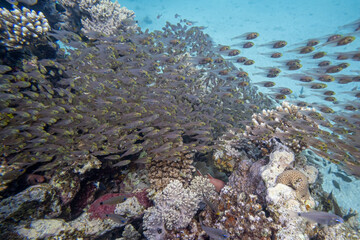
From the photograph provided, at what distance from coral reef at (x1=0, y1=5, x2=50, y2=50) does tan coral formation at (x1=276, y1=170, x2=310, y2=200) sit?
31.6ft

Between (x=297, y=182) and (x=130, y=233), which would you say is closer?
(x=297, y=182)

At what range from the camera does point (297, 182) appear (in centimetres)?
378

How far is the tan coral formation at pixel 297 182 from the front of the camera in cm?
375

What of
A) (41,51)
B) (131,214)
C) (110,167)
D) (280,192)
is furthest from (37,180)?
(41,51)

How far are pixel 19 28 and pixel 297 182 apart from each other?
10341 millimetres

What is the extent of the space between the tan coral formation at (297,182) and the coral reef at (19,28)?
31.6ft

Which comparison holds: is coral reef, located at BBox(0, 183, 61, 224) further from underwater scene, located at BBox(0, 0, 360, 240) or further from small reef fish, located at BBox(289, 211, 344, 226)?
small reef fish, located at BBox(289, 211, 344, 226)

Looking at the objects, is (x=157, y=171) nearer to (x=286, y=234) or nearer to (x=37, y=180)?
(x=37, y=180)

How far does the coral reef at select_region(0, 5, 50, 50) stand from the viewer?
268 inches

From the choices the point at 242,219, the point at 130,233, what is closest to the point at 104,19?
the point at 130,233

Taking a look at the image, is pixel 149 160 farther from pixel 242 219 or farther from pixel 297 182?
pixel 297 182

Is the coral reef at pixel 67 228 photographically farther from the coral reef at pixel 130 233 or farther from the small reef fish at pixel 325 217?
the small reef fish at pixel 325 217

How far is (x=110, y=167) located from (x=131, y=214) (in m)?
1.38

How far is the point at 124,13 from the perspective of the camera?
39.1ft
